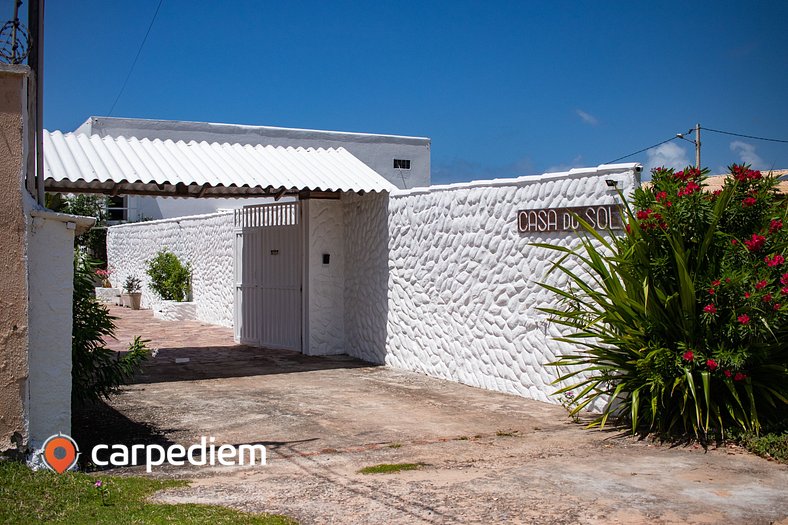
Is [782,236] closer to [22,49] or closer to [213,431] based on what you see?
[213,431]

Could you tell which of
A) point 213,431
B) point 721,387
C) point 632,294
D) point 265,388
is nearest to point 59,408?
point 213,431

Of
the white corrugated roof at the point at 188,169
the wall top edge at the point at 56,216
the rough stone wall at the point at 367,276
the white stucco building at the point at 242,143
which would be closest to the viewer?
the wall top edge at the point at 56,216

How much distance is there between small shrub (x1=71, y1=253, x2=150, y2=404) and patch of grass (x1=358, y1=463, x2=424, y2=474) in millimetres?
2658

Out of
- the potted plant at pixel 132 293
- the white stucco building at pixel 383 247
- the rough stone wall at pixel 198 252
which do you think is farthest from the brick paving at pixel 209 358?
the potted plant at pixel 132 293

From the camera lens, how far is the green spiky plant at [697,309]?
23.5ft

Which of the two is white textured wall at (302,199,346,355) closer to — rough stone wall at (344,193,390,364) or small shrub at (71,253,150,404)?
rough stone wall at (344,193,390,364)

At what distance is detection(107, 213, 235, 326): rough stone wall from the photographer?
1945 centimetres

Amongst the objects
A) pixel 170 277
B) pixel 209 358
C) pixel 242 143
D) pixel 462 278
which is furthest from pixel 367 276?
pixel 242 143

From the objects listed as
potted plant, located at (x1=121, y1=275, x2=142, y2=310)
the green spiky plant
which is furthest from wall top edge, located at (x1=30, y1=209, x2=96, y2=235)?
potted plant, located at (x1=121, y1=275, x2=142, y2=310)

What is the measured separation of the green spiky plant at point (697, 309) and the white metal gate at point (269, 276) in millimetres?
6905

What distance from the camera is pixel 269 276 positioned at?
1479 centimetres

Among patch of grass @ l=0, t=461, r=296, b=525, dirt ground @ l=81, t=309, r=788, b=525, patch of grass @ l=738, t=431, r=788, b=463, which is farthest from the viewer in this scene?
patch of grass @ l=738, t=431, r=788, b=463

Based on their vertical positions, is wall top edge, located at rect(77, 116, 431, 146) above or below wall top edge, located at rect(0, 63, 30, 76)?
above

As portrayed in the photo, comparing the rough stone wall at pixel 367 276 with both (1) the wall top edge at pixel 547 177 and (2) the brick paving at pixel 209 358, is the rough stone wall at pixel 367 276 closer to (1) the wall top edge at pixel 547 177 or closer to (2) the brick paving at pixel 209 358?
(2) the brick paving at pixel 209 358
